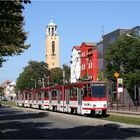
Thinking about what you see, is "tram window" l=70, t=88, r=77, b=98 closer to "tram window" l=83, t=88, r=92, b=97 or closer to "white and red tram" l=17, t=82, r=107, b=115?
"white and red tram" l=17, t=82, r=107, b=115

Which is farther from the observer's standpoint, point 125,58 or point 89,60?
point 89,60

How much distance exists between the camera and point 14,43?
3822cm

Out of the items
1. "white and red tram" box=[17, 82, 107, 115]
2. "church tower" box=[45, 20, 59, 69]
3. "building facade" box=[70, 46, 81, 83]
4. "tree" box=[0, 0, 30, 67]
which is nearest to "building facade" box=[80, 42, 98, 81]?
"building facade" box=[70, 46, 81, 83]

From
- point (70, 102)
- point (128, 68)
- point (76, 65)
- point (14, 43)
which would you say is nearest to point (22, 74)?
point (76, 65)

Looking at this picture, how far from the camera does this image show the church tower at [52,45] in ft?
636

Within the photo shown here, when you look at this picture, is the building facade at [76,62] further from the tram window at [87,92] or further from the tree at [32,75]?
the tram window at [87,92]

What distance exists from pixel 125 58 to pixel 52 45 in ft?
396

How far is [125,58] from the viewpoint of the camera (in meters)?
75.6

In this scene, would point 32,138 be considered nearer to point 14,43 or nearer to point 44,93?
point 14,43

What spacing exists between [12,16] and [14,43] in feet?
62.0

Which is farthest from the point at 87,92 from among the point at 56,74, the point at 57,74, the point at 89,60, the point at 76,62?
the point at 57,74

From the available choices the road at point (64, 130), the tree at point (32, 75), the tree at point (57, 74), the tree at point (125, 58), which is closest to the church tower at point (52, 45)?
the tree at point (32, 75)

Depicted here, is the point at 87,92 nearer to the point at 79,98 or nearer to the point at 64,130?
the point at 79,98

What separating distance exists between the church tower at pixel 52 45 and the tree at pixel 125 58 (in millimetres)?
116953
